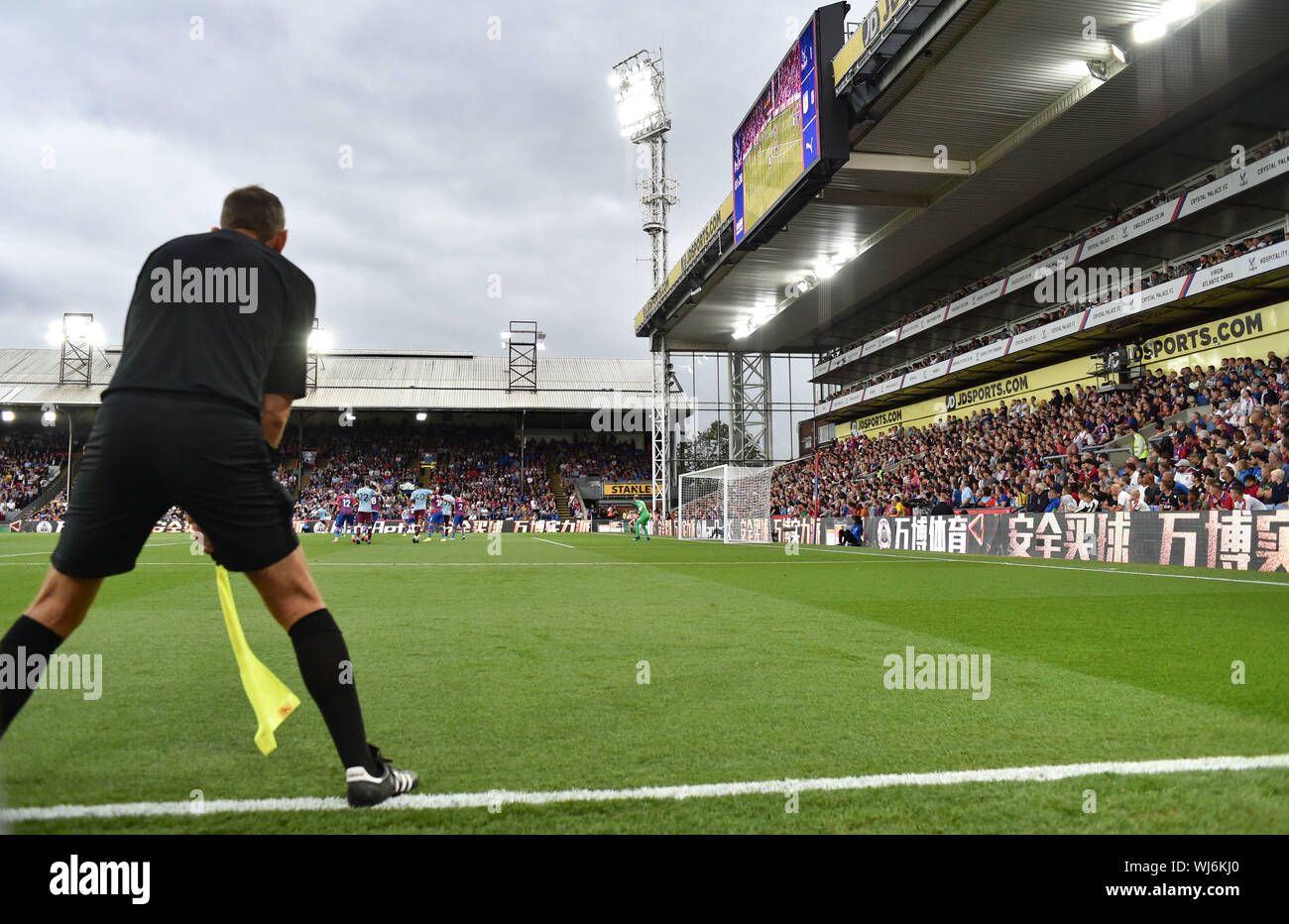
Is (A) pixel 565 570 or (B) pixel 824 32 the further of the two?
(B) pixel 824 32

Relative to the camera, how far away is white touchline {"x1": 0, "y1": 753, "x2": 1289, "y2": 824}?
2279 millimetres

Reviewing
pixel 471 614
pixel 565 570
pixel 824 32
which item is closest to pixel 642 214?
pixel 824 32

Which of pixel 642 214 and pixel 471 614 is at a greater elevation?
pixel 642 214

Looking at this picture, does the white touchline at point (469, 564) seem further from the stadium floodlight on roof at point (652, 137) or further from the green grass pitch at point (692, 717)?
the stadium floodlight on roof at point (652, 137)

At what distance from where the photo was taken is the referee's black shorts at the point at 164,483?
7.70 feet

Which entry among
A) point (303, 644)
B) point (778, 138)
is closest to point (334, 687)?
point (303, 644)

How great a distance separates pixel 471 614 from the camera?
6.87 m

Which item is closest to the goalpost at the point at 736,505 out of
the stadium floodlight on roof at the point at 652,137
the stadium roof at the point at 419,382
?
the stadium floodlight on roof at the point at 652,137

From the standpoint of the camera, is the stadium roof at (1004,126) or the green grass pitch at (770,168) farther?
the green grass pitch at (770,168)

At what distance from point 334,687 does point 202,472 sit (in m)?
0.78

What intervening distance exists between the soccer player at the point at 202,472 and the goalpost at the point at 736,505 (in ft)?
92.2
